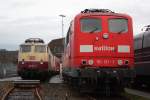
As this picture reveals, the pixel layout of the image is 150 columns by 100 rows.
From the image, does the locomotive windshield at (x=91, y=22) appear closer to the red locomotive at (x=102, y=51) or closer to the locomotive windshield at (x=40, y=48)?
the red locomotive at (x=102, y=51)

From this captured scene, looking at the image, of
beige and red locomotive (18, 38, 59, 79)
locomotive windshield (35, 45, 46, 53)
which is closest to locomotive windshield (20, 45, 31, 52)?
beige and red locomotive (18, 38, 59, 79)

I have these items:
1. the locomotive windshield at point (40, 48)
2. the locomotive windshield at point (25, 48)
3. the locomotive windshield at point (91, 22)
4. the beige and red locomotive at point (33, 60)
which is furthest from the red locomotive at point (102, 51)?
the locomotive windshield at point (25, 48)

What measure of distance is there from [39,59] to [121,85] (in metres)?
16.1

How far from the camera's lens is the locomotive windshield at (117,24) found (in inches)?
711

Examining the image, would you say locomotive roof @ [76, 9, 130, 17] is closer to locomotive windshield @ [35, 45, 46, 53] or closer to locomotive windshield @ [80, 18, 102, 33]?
locomotive windshield @ [80, 18, 102, 33]

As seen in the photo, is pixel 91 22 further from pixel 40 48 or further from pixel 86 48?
pixel 40 48

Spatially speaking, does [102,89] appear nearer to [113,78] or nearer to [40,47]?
[113,78]

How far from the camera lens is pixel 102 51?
17.6 m

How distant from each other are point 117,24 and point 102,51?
4.44 ft

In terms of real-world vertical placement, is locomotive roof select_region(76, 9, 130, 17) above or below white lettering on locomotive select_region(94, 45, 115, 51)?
above

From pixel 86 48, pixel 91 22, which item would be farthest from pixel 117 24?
pixel 86 48

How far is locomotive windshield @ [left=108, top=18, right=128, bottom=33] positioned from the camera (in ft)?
59.2

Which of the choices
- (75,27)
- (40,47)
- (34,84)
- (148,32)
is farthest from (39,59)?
(75,27)

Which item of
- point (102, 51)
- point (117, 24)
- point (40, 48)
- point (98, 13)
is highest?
point (98, 13)
